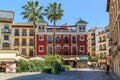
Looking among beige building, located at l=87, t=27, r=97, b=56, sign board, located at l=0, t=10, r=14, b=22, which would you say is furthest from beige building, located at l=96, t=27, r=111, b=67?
sign board, located at l=0, t=10, r=14, b=22

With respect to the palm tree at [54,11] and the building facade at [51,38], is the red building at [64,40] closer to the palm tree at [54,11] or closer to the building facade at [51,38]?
the building facade at [51,38]

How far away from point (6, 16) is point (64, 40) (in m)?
18.2

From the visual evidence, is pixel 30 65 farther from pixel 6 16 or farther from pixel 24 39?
pixel 6 16

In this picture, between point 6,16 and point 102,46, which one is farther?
point 102,46

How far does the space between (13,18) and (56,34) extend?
13.5 meters

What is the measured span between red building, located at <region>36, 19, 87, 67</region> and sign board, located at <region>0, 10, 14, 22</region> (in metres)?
8.38

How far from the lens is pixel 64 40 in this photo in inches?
3558

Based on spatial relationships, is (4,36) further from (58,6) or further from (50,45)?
(58,6)

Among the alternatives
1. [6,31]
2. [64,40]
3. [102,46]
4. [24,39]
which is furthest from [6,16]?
[102,46]

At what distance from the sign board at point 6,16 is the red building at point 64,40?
8385mm

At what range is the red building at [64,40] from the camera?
89.6m

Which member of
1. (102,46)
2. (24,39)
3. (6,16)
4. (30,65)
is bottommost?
(30,65)

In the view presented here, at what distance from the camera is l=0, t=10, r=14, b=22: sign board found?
3492 inches

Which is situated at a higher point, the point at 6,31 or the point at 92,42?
the point at 6,31
